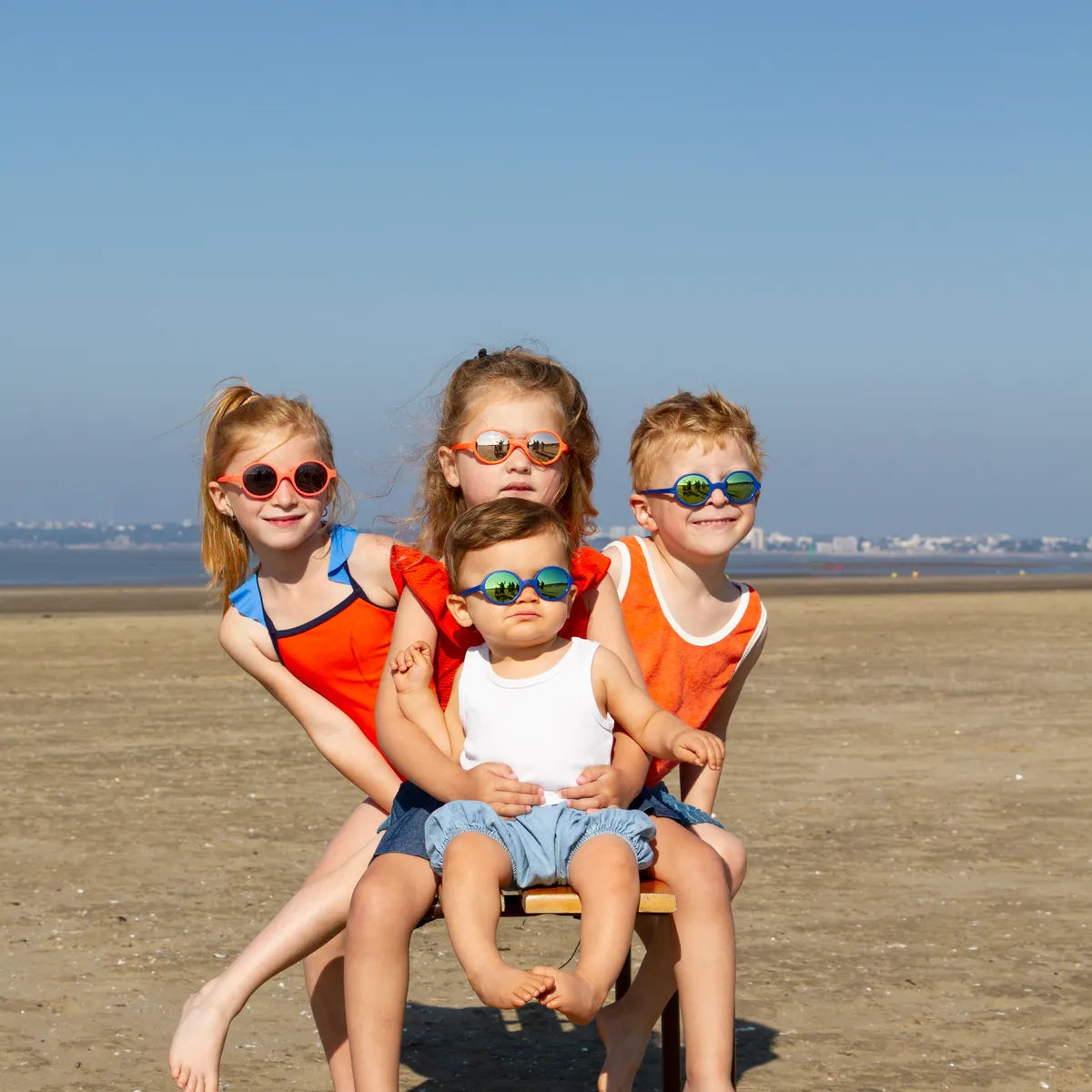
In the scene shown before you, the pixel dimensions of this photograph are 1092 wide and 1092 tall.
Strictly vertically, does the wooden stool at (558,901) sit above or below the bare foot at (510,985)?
above

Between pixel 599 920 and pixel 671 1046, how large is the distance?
3.75 ft

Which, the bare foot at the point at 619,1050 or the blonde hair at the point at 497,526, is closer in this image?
the blonde hair at the point at 497,526

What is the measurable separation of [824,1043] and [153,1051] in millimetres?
2148

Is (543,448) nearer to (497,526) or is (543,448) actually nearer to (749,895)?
(497,526)

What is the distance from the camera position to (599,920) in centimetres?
332

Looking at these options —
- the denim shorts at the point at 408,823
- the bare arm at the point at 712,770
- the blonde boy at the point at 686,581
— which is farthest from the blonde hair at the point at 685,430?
the denim shorts at the point at 408,823

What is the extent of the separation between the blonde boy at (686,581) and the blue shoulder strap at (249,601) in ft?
3.29

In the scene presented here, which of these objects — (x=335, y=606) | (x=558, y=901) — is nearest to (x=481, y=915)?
(x=558, y=901)

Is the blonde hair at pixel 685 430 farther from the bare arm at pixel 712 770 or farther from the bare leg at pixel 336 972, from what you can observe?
the bare leg at pixel 336 972

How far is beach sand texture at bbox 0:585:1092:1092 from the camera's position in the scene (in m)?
4.86

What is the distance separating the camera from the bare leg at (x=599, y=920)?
3166 millimetres

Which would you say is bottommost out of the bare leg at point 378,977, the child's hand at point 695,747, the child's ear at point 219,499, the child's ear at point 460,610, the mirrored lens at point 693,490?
the bare leg at point 378,977

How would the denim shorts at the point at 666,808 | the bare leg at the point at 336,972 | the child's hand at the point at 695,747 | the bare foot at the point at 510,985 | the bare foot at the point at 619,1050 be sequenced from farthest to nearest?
the bare leg at the point at 336,972 < the bare foot at the point at 619,1050 < the denim shorts at the point at 666,808 < the child's hand at the point at 695,747 < the bare foot at the point at 510,985

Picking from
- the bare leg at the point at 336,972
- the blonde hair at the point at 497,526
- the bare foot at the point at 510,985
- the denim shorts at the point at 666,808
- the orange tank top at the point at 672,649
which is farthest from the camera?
the orange tank top at the point at 672,649
